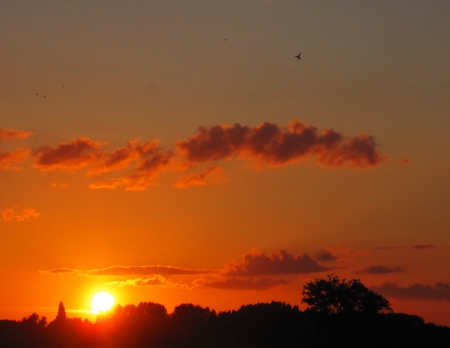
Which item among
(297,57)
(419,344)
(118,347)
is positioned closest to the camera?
(297,57)

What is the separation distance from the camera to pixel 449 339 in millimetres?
149875

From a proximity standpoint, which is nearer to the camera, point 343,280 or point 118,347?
point 343,280

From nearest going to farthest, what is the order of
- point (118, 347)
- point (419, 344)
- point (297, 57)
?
point (297, 57), point (419, 344), point (118, 347)

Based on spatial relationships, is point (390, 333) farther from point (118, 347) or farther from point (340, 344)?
point (118, 347)

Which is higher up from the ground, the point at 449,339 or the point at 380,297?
the point at 380,297

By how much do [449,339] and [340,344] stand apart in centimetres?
2419

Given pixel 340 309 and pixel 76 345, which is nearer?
pixel 340 309

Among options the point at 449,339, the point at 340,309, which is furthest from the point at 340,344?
the point at 449,339

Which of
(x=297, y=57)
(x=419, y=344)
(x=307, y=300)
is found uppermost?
(x=297, y=57)

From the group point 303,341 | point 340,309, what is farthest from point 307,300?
point 303,341

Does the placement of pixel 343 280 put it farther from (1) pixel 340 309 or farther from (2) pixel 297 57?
(2) pixel 297 57

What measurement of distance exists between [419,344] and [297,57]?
2866 inches

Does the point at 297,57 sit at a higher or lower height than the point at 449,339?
higher

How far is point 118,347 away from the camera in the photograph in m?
199
